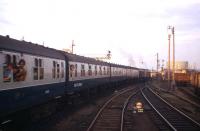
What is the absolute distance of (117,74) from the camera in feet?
145

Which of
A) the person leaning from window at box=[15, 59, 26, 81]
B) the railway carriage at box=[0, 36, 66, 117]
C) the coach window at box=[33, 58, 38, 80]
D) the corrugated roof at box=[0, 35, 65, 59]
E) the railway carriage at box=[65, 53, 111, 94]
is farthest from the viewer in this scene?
the railway carriage at box=[65, 53, 111, 94]

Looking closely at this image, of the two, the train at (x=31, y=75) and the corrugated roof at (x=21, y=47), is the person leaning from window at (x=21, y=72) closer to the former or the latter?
the train at (x=31, y=75)

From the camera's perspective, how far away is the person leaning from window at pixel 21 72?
12141 mm

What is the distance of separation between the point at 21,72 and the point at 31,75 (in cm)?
105

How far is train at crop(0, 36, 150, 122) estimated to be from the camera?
1127 cm

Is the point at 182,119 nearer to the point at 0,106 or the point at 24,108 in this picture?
the point at 24,108

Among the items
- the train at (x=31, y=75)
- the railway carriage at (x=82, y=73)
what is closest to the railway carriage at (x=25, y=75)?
the train at (x=31, y=75)

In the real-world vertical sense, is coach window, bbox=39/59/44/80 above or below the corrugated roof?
below

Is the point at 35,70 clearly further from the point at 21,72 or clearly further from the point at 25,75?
the point at 21,72

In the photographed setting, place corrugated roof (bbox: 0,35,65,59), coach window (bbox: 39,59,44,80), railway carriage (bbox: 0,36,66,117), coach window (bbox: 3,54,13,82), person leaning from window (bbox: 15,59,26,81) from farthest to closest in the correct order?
coach window (bbox: 39,59,44,80) → person leaning from window (bbox: 15,59,26,81) → corrugated roof (bbox: 0,35,65,59) → railway carriage (bbox: 0,36,66,117) → coach window (bbox: 3,54,13,82)

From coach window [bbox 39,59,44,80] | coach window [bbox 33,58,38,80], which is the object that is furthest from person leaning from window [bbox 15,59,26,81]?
coach window [bbox 39,59,44,80]

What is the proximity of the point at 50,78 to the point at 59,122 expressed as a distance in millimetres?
2120

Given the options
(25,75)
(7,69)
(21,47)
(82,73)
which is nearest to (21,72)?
(25,75)

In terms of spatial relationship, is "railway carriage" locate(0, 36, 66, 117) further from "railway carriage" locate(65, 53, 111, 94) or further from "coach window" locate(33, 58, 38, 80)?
"railway carriage" locate(65, 53, 111, 94)
